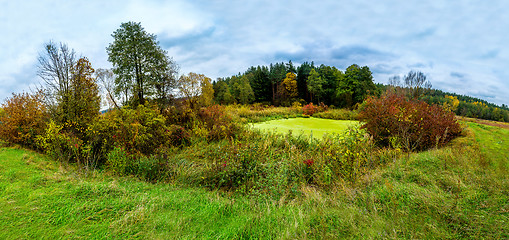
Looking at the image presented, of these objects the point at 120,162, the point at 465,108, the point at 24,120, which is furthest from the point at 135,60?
the point at 465,108

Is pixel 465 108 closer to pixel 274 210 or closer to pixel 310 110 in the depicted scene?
pixel 310 110

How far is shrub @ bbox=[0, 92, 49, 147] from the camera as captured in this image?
264 inches

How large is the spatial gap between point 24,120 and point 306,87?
34.9 m

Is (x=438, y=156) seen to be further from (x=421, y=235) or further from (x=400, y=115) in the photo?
(x=421, y=235)

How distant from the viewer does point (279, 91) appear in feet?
123

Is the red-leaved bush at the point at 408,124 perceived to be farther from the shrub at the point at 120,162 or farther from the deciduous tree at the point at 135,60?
the deciduous tree at the point at 135,60

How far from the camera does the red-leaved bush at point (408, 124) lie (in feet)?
19.2

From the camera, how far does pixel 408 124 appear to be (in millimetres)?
6023

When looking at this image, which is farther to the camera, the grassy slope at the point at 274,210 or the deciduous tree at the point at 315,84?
the deciduous tree at the point at 315,84

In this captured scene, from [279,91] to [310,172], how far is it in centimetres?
3350

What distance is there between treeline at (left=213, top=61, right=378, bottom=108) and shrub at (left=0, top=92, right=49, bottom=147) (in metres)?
28.3

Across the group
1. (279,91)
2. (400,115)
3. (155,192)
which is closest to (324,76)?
(279,91)

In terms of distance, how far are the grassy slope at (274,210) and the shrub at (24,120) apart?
3677 mm

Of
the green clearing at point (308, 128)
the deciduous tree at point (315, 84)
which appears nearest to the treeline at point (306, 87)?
the deciduous tree at point (315, 84)
